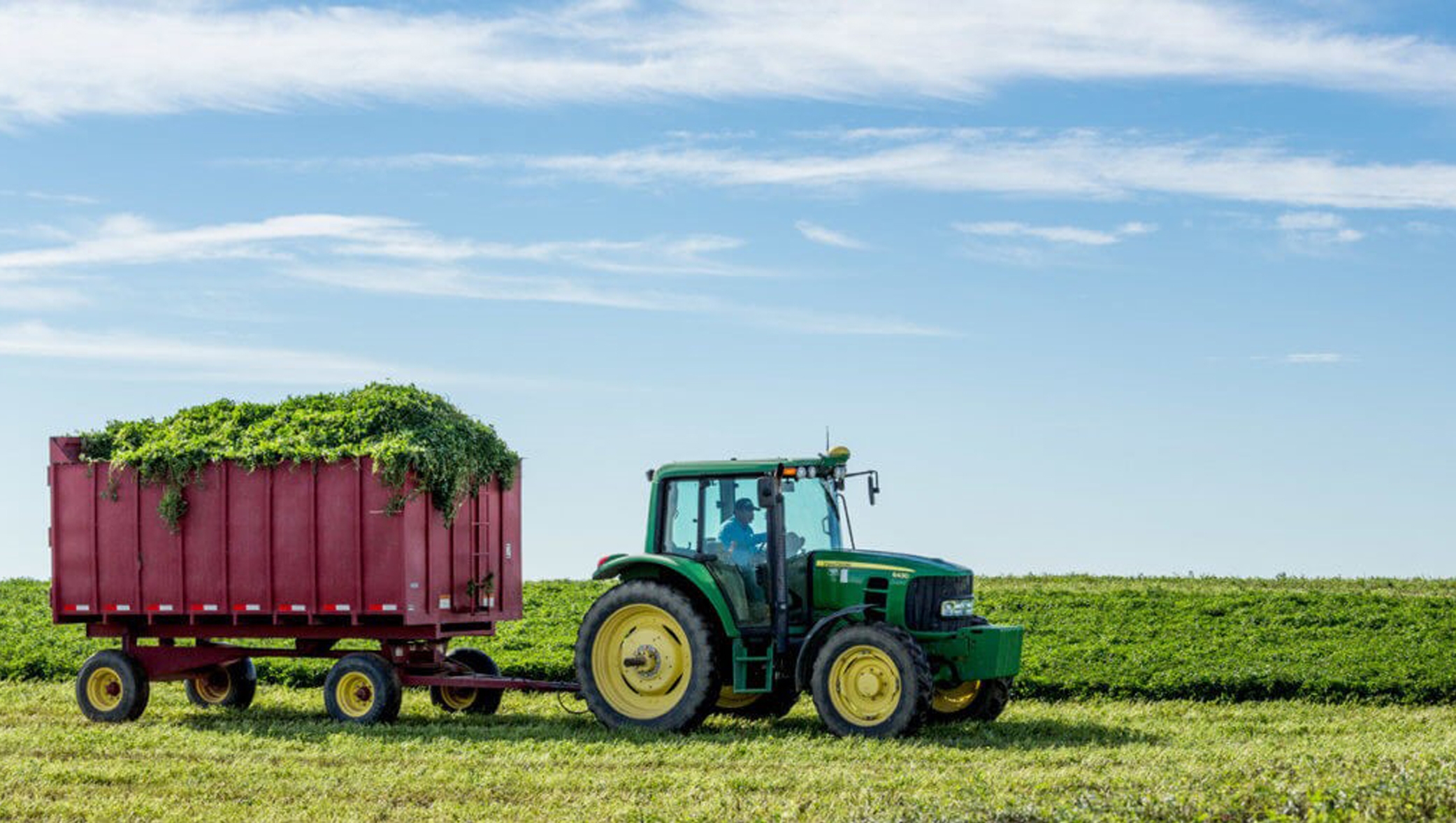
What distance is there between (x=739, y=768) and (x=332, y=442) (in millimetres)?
6062

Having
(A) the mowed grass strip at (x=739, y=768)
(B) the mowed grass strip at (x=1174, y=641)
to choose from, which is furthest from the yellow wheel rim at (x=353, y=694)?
(B) the mowed grass strip at (x=1174, y=641)

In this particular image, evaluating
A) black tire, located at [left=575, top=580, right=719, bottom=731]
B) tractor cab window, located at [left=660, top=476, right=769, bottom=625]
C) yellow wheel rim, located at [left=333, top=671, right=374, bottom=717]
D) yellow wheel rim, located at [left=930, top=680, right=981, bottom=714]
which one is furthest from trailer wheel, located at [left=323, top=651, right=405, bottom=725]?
yellow wheel rim, located at [left=930, top=680, right=981, bottom=714]

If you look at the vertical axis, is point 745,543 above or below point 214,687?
above

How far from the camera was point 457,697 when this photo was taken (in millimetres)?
18031

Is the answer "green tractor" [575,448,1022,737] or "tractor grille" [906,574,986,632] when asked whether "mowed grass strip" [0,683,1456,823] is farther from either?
"tractor grille" [906,574,986,632]

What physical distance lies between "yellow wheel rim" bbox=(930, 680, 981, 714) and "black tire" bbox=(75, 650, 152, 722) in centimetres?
826

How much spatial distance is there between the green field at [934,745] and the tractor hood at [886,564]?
1.45 metres

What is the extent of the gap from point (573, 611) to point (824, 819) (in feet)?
49.5

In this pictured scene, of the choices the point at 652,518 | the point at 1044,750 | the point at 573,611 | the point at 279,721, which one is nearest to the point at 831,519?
the point at 652,518

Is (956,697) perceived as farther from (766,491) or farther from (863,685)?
(766,491)

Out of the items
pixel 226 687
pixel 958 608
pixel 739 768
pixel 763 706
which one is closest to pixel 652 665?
pixel 763 706

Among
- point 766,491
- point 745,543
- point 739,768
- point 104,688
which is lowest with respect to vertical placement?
point 739,768

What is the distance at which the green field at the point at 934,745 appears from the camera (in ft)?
36.1

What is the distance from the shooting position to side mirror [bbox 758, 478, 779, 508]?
15.1 m
